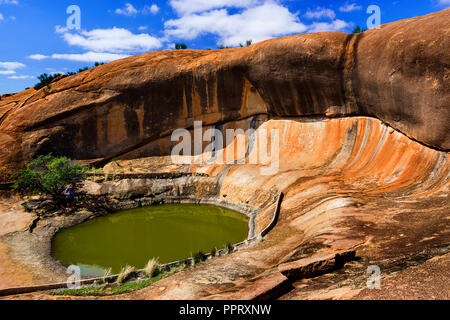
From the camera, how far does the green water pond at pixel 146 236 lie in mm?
11398

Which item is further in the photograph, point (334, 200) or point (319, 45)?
point (319, 45)

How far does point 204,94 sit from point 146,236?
11.5m

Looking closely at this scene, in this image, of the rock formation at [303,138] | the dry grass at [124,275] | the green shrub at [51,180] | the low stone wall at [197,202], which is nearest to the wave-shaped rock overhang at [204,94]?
the rock formation at [303,138]

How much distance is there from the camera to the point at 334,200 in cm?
1114

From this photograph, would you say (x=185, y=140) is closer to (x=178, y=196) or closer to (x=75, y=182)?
(x=178, y=196)

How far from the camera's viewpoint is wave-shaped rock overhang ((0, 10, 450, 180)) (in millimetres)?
15266

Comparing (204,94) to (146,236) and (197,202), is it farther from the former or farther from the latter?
(146,236)

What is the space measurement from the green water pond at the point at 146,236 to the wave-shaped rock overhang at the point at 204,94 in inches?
291

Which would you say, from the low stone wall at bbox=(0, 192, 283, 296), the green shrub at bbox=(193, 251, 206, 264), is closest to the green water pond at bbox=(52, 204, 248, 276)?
the low stone wall at bbox=(0, 192, 283, 296)


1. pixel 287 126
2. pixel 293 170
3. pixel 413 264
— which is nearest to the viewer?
pixel 413 264

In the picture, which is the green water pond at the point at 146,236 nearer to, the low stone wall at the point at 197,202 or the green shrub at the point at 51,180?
the low stone wall at the point at 197,202

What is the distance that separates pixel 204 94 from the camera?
2178cm

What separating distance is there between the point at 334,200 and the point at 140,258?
724 centimetres
